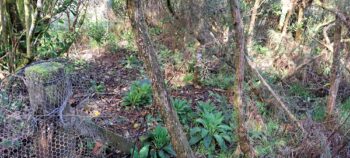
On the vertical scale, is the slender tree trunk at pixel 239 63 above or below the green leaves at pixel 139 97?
above

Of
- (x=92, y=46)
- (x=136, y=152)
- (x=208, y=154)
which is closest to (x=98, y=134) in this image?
(x=136, y=152)

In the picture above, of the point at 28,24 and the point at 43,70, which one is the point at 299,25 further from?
the point at 43,70

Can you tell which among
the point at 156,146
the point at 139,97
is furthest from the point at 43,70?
the point at 139,97

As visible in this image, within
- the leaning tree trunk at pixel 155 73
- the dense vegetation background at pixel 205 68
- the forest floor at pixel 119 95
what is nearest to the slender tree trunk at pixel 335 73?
the dense vegetation background at pixel 205 68

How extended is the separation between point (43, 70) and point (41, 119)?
1.37ft

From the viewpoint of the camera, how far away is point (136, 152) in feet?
12.2

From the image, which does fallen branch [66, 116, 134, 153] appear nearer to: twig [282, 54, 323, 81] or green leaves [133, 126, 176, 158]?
green leaves [133, 126, 176, 158]

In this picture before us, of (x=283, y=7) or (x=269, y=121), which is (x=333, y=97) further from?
(x=283, y=7)

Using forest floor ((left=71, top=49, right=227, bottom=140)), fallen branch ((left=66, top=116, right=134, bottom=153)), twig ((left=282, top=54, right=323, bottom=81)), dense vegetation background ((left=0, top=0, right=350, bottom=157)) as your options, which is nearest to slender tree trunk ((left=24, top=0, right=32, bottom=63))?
dense vegetation background ((left=0, top=0, right=350, bottom=157))

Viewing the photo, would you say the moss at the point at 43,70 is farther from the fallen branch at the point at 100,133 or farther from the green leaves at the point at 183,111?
the green leaves at the point at 183,111

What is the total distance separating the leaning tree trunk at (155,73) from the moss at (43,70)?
82 cm

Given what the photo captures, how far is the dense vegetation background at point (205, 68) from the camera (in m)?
3.62

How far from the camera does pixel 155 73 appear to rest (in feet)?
9.31

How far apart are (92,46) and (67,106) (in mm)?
4267
